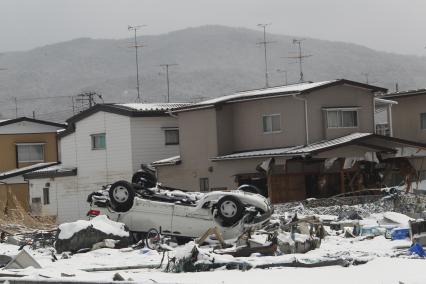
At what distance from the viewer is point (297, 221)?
72.0 feet

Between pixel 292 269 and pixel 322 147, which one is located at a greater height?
pixel 322 147

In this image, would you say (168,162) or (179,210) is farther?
(168,162)

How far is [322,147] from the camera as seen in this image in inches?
1410

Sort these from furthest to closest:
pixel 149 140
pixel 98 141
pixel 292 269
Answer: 1. pixel 98 141
2. pixel 149 140
3. pixel 292 269

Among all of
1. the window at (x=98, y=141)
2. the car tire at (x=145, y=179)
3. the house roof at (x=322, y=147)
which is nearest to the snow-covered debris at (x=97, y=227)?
the car tire at (x=145, y=179)

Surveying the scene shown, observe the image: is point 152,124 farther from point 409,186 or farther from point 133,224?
point 133,224

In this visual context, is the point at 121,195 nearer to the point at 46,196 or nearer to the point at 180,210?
the point at 180,210

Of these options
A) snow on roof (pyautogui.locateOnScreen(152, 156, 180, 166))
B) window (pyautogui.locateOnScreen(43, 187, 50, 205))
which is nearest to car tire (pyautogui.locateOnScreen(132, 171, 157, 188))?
snow on roof (pyautogui.locateOnScreen(152, 156, 180, 166))

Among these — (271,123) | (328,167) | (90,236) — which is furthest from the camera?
(271,123)

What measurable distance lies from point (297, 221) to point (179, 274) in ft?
20.5

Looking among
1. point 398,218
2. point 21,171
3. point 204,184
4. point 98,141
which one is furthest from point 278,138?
point 21,171

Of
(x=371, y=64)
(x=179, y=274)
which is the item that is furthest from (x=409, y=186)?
(x=371, y=64)

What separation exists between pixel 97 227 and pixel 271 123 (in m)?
17.4

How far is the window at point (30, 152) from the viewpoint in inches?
2094
